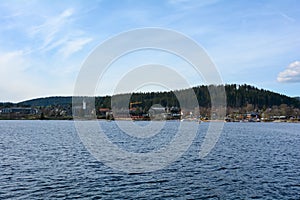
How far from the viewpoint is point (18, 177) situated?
30.8m

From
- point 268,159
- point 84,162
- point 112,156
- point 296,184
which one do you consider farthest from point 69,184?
point 268,159

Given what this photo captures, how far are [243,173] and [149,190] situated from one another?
12975 millimetres

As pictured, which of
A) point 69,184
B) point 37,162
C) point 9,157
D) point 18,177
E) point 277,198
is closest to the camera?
point 277,198

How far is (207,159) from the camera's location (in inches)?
1737

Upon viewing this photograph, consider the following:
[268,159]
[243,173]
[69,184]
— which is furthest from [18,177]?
[268,159]

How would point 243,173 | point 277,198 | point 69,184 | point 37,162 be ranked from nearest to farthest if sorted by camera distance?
point 277,198, point 69,184, point 243,173, point 37,162

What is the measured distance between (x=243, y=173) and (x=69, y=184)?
18455 mm

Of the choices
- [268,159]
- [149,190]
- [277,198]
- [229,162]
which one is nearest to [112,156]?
[229,162]

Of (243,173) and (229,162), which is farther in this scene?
(229,162)

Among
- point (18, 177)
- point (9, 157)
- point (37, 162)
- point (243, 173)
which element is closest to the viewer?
point (18, 177)

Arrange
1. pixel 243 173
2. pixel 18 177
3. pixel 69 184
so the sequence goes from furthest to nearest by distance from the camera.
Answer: pixel 243 173 < pixel 18 177 < pixel 69 184

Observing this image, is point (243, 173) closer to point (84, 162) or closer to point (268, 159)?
point (268, 159)

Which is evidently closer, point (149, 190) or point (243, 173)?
point (149, 190)

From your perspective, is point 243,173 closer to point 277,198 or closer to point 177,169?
point 177,169
